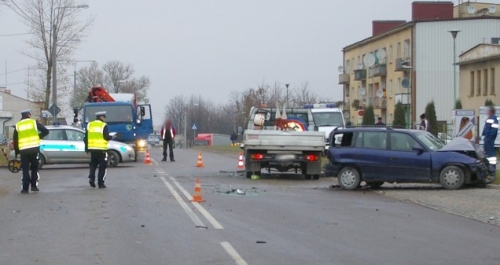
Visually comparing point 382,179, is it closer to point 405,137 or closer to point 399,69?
point 405,137

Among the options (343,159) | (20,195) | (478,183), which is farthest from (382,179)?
(20,195)

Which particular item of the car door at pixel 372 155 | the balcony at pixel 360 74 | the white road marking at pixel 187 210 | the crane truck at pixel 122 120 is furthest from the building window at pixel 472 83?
the white road marking at pixel 187 210

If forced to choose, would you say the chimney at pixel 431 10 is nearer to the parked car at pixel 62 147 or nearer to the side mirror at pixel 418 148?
the parked car at pixel 62 147

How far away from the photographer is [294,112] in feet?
99.3

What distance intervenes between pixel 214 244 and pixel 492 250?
3.56 metres

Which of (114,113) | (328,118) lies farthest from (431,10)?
(114,113)

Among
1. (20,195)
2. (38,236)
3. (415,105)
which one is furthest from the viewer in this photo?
(415,105)

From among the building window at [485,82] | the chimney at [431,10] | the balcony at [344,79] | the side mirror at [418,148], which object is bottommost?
the side mirror at [418,148]

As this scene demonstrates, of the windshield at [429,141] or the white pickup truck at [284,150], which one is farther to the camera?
the white pickup truck at [284,150]

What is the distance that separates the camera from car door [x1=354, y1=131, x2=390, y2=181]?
1989cm

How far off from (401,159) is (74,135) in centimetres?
1394

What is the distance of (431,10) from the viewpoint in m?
69.8

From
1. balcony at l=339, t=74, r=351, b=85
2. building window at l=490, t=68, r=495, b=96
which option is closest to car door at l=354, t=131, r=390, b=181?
building window at l=490, t=68, r=495, b=96

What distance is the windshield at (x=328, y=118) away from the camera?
3838 cm
